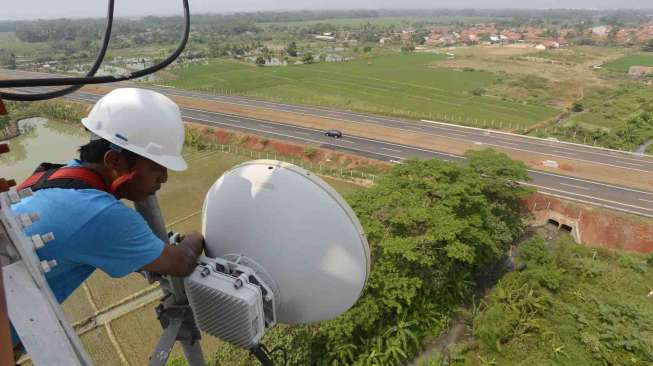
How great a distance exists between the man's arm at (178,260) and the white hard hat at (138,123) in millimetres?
562

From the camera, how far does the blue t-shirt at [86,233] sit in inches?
79.0

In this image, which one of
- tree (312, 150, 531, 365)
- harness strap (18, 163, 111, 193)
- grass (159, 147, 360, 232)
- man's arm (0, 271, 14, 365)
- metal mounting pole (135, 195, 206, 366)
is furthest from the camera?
grass (159, 147, 360, 232)

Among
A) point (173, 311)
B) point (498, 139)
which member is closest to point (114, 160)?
point (173, 311)

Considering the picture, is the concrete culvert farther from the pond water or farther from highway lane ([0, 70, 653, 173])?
the pond water

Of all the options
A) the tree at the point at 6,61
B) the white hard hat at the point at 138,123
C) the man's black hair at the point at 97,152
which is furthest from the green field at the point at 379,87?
the man's black hair at the point at 97,152

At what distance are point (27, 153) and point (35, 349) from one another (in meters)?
Answer: 33.5

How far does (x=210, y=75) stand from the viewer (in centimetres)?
5762

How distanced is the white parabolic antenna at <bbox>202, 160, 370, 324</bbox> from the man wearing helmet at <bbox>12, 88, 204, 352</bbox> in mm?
466

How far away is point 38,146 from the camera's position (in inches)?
1150

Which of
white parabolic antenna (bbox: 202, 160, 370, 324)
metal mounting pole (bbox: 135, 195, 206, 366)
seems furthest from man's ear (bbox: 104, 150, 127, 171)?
white parabolic antenna (bbox: 202, 160, 370, 324)

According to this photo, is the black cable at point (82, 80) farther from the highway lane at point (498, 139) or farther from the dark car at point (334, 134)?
the highway lane at point (498, 139)

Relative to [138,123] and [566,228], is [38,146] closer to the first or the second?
[138,123]

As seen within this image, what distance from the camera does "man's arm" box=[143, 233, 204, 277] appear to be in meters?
2.39

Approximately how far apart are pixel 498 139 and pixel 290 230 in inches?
1157
